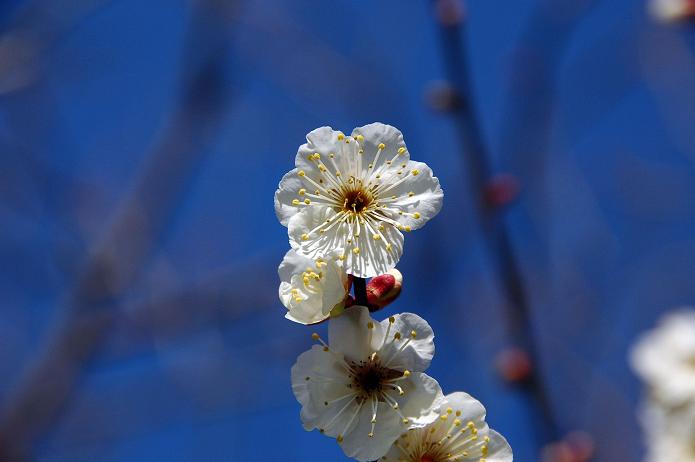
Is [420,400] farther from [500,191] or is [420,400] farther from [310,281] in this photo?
[500,191]

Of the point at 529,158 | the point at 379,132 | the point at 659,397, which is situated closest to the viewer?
the point at 379,132

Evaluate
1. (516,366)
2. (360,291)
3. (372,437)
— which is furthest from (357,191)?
(516,366)

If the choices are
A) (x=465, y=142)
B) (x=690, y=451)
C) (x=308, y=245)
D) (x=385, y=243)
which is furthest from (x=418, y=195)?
(x=690, y=451)

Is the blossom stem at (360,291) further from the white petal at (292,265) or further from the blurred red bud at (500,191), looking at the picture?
the blurred red bud at (500,191)

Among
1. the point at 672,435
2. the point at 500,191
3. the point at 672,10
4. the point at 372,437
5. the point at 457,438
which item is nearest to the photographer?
the point at 372,437

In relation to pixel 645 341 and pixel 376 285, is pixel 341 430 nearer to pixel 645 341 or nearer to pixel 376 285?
pixel 376 285
